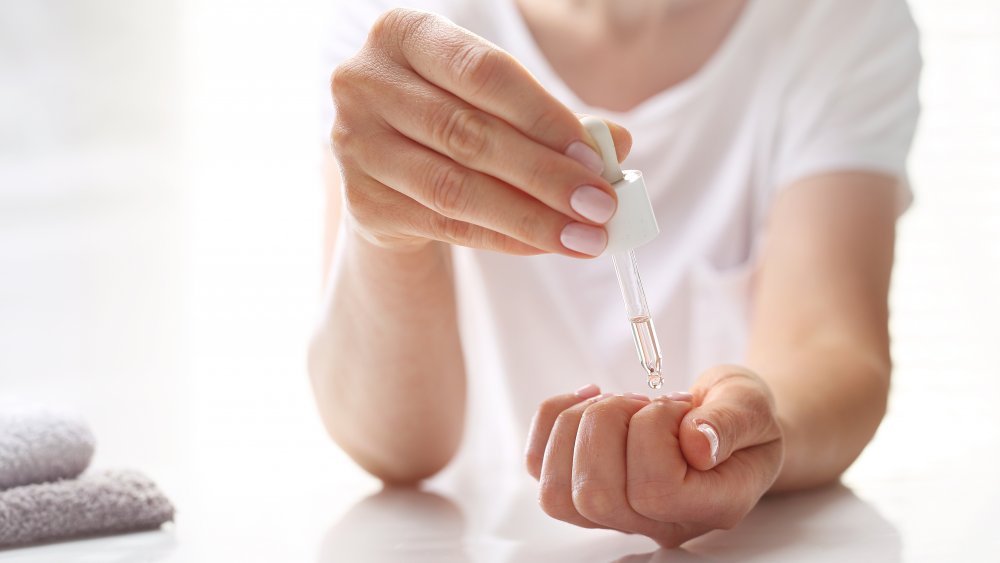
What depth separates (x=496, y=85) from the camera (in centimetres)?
52

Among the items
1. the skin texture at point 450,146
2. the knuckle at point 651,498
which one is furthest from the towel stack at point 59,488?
the knuckle at point 651,498

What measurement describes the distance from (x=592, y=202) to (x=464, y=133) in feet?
0.27

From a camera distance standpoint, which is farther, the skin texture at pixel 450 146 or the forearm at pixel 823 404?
the forearm at pixel 823 404

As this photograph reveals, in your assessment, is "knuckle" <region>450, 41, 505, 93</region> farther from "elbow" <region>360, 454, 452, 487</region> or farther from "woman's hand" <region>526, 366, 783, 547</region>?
"elbow" <region>360, 454, 452, 487</region>

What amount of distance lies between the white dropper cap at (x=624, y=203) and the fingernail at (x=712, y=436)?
0.36ft

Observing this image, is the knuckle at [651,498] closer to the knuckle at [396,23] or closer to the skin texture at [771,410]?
the skin texture at [771,410]

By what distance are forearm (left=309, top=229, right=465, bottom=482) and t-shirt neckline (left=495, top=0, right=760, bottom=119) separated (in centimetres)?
35

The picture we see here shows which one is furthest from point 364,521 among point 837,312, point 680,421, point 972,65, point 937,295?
point 972,65

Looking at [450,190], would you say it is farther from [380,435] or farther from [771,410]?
[380,435]

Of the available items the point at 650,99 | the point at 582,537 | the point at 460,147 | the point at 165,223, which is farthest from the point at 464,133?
the point at 165,223

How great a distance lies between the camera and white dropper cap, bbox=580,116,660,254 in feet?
1.70

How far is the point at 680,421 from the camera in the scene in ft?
1.91

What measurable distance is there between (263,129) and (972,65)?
144 cm

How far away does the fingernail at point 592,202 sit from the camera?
0.51 meters
